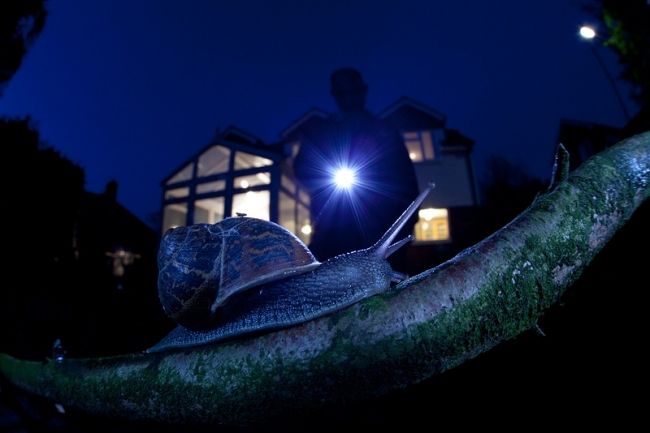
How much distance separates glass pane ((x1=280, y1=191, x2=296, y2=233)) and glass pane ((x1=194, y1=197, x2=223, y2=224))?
2639 millimetres

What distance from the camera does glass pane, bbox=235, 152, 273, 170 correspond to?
1311 cm

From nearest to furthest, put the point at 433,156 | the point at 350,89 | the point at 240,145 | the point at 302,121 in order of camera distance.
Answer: the point at 350,89
the point at 240,145
the point at 433,156
the point at 302,121

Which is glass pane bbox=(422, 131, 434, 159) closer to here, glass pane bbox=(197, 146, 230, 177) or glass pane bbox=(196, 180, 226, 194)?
glass pane bbox=(197, 146, 230, 177)

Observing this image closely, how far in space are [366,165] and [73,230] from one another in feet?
50.4

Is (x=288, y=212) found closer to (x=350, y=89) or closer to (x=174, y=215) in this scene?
(x=174, y=215)

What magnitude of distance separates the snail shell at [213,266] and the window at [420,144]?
14.7 m

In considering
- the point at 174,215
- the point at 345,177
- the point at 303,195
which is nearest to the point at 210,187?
the point at 174,215

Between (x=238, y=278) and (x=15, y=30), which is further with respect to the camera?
(x=15, y=30)

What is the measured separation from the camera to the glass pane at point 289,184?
13.3 m

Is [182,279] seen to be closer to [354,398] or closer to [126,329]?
[354,398]

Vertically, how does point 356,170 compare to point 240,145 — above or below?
below

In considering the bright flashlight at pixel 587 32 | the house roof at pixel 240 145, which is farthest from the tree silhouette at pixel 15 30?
the bright flashlight at pixel 587 32

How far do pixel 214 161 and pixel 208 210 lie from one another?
2269 mm

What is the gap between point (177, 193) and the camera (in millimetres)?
14469
